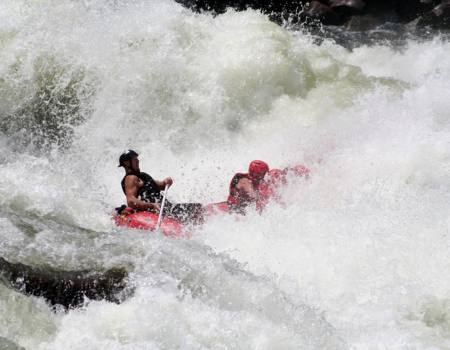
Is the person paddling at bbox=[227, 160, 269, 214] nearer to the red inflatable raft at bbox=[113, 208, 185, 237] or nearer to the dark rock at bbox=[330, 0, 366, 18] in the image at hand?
the red inflatable raft at bbox=[113, 208, 185, 237]

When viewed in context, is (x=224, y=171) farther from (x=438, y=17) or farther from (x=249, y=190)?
(x=438, y=17)

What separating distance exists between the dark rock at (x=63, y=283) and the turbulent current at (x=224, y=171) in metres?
0.09

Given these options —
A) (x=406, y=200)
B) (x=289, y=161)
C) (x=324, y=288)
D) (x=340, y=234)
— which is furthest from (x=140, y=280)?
(x=289, y=161)

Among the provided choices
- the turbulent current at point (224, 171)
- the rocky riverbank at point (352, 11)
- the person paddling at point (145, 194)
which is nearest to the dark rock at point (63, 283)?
the turbulent current at point (224, 171)

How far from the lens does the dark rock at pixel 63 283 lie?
3.96m

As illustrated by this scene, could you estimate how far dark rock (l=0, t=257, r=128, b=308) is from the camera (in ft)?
13.0

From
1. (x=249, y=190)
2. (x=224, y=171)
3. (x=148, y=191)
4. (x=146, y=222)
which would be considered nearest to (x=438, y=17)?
(x=224, y=171)

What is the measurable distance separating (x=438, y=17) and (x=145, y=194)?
692cm

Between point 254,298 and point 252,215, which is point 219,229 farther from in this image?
point 254,298

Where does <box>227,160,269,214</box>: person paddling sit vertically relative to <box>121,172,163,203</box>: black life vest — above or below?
above

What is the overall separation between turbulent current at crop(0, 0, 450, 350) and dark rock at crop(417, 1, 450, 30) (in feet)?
1.98

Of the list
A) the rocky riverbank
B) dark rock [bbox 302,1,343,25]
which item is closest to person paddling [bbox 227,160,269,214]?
the rocky riverbank

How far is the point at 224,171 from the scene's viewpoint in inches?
304

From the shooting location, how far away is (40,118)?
28.0 feet
